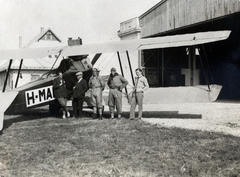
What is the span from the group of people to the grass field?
166 centimetres

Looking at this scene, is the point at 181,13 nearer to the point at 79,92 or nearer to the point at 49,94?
the point at 79,92

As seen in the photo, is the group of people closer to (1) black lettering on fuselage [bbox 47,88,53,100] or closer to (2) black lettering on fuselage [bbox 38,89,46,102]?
(1) black lettering on fuselage [bbox 47,88,53,100]

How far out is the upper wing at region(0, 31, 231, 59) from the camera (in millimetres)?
7910

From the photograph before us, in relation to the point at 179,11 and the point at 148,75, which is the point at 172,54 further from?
the point at 179,11

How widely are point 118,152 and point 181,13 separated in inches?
529

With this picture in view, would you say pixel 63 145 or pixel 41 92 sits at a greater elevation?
pixel 41 92

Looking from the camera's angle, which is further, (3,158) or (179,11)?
(179,11)

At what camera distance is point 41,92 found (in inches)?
364

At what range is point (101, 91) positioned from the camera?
9031mm

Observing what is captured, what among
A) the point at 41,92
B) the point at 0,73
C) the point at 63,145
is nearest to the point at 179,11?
the point at 41,92

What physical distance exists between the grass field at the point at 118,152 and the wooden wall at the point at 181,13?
346 inches

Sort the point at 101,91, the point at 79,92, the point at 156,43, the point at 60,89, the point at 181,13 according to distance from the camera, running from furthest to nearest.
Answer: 1. the point at 181,13
2. the point at 60,89
3. the point at 79,92
4. the point at 101,91
5. the point at 156,43

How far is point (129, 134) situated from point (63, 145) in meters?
1.61

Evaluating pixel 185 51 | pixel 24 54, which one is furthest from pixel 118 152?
pixel 185 51
